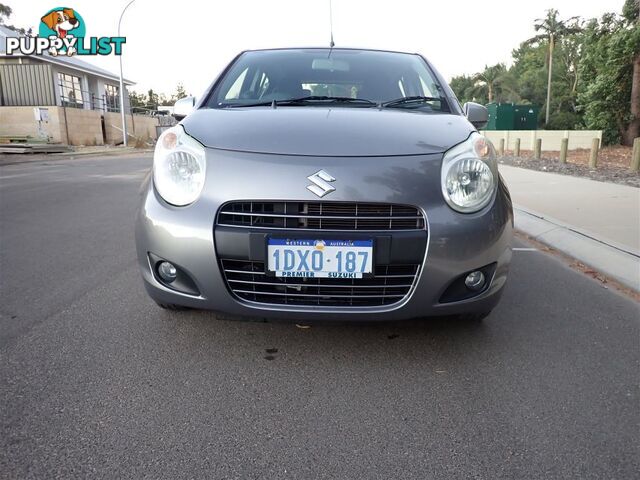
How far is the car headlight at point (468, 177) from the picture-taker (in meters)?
2.26

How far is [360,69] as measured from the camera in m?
3.46

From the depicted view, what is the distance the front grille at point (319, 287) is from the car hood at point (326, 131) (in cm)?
51

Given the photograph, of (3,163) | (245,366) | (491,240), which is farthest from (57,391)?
(3,163)

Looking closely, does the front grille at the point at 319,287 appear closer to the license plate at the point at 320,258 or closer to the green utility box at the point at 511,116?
the license plate at the point at 320,258

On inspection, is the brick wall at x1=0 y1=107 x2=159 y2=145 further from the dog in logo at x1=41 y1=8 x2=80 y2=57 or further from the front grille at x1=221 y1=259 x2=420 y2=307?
the front grille at x1=221 y1=259 x2=420 y2=307

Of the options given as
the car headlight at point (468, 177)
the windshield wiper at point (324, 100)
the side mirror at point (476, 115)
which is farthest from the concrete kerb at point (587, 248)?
the windshield wiper at point (324, 100)

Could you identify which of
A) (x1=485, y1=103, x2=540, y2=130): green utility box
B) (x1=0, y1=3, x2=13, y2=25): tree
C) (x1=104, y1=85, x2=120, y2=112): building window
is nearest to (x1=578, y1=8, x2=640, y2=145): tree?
(x1=485, y1=103, x2=540, y2=130): green utility box

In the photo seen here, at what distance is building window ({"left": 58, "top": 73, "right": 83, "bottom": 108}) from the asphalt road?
88.7 feet

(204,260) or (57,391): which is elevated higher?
(204,260)

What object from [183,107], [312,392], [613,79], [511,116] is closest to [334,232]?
[312,392]

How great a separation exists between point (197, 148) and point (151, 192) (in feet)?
0.98

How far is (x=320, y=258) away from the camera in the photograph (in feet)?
7.00

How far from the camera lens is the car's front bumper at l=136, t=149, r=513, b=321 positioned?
7.02ft

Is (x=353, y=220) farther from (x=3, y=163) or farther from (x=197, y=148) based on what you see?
(x=3, y=163)
